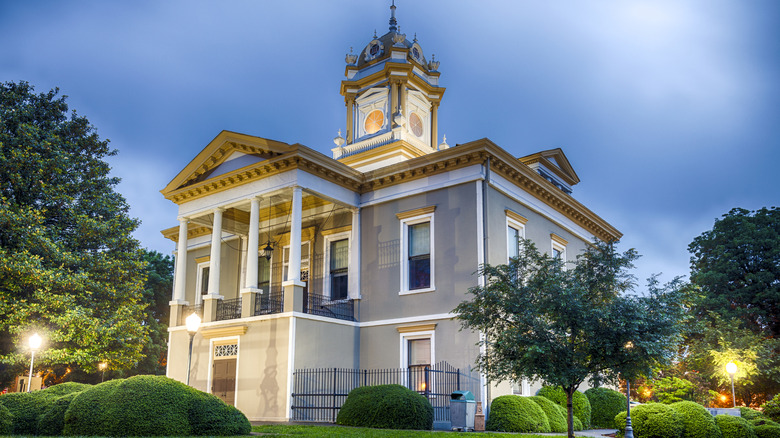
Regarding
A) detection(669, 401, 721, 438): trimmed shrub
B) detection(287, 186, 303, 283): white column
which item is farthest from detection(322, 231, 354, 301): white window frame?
detection(669, 401, 721, 438): trimmed shrub

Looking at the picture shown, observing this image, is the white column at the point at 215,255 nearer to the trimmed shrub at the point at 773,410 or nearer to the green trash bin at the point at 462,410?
the green trash bin at the point at 462,410

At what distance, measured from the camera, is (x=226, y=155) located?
78.5 feet

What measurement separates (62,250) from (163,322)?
2248 cm

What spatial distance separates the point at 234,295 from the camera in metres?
26.9

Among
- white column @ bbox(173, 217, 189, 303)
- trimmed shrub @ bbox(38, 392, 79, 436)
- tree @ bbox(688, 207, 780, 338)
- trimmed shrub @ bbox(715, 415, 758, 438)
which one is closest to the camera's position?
trimmed shrub @ bbox(38, 392, 79, 436)

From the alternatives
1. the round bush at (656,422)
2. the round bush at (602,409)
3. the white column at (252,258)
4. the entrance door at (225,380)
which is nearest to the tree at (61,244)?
the entrance door at (225,380)

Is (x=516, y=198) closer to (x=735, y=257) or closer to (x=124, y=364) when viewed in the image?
(x=124, y=364)

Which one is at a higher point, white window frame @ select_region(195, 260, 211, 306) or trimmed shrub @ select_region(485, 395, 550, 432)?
white window frame @ select_region(195, 260, 211, 306)

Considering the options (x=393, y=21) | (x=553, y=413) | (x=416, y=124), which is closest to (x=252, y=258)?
(x=416, y=124)

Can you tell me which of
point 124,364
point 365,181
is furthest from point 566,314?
point 124,364

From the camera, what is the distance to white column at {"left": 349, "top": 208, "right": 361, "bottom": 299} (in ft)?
74.7

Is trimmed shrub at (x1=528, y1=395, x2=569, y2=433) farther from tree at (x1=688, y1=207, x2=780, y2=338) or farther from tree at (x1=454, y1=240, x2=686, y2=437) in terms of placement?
tree at (x1=688, y1=207, x2=780, y2=338)

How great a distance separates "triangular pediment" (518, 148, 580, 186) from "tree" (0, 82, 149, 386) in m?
15.9

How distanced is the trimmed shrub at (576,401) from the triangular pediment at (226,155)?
11.2 metres
